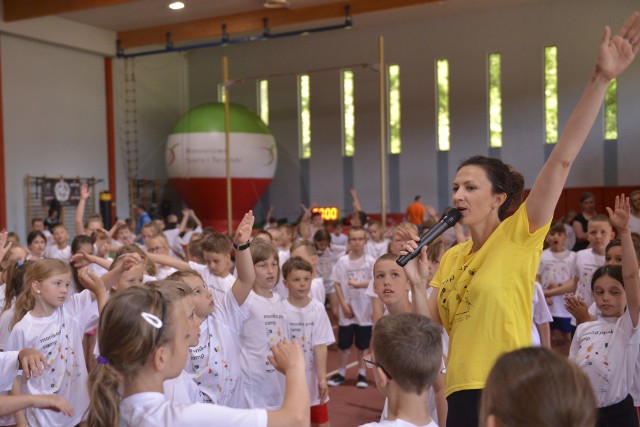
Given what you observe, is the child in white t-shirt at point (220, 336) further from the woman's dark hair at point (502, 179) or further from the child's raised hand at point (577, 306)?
the child's raised hand at point (577, 306)

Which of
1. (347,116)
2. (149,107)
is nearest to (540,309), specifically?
(347,116)

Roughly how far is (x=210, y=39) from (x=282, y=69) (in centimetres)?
219

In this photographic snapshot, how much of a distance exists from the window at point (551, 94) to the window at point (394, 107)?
352cm

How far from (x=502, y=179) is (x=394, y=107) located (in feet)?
48.9

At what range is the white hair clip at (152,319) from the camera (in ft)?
6.73

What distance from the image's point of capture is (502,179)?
2.65 metres

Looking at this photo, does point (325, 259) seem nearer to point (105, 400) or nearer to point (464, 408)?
point (464, 408)

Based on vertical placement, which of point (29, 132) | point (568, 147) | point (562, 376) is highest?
point (29, 132)

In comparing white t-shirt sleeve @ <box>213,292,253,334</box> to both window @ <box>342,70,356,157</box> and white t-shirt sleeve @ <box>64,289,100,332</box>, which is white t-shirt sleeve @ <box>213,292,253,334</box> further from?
window @ <box>342,70,356,157</box>

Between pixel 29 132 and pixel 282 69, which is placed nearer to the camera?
pixel 29 132

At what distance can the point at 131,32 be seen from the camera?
53.5 feet

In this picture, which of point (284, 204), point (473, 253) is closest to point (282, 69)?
point (284, 204)

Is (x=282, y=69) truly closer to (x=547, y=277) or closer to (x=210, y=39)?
(x=210, y=39)

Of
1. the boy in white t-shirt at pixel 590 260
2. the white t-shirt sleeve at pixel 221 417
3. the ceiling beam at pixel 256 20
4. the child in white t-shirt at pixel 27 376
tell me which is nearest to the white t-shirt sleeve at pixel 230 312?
the child in white t-shirt at pixel 27 376
